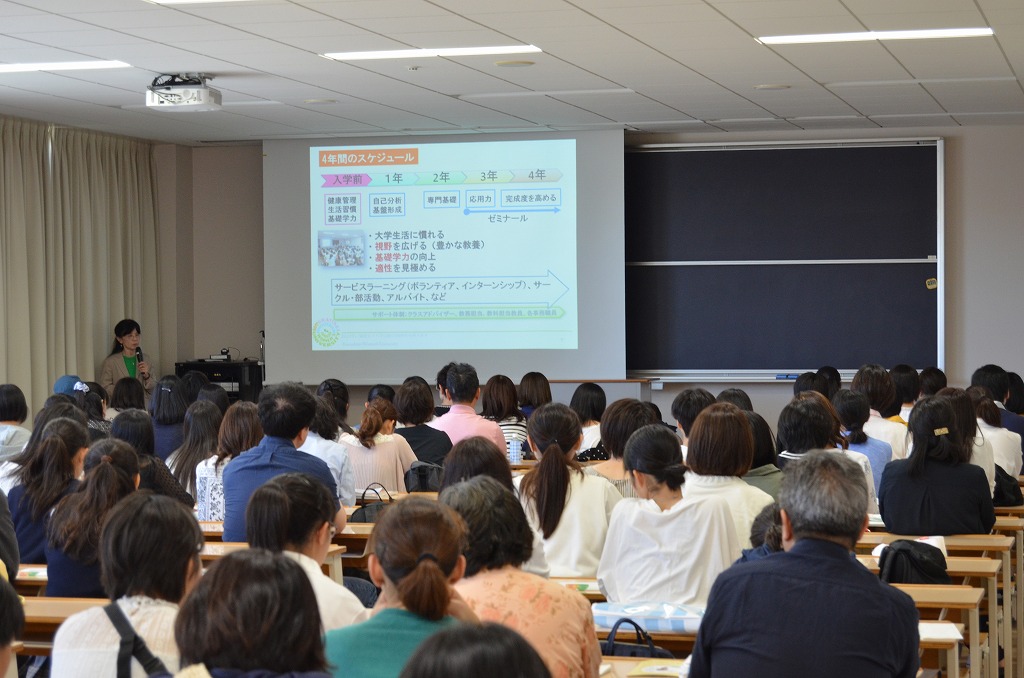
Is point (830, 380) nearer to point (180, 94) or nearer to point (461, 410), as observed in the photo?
point (461, 410)

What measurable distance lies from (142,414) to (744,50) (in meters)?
3.90

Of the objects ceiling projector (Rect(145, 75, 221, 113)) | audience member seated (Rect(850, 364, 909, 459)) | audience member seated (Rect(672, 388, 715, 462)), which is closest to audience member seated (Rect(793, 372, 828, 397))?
audience member seated (Rect(850, 364, 909, 459))

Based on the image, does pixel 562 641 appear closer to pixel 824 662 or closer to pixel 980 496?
pixel 824 662

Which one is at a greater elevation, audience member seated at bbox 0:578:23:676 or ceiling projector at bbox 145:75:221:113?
ceiling projector at bbox 145:75:221:113

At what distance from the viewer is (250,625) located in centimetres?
166

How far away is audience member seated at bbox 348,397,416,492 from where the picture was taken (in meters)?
5.85

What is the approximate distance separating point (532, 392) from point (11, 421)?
3.00m

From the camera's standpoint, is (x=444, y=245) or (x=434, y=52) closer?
(x=434, y=52)

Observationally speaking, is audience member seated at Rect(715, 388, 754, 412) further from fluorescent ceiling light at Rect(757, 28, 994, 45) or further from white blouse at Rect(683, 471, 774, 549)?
white blouse at Rect(683, 471, 774, 549)

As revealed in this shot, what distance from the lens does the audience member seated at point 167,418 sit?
20.5 ft

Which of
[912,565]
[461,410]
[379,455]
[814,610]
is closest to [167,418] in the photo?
[379,455]

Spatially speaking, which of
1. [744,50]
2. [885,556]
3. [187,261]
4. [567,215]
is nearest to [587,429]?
[744,50]

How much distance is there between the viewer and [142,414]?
4961mm

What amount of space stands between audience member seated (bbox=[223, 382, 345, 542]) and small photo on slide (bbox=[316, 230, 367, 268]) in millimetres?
5812
